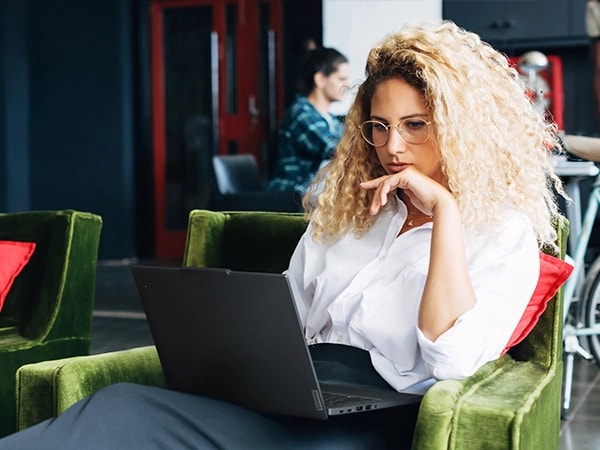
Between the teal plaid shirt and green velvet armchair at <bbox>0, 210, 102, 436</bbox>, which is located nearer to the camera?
green velvet armchair at <bbox>0, 210, 102, 436</bbox>

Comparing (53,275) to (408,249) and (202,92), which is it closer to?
(408,249)

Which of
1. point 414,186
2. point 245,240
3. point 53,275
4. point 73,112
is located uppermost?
point 73,112

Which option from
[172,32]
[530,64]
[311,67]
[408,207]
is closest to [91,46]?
[172,32]

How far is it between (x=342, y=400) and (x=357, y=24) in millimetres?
5170

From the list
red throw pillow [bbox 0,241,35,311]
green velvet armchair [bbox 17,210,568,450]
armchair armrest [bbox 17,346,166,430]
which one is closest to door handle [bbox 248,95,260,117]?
red throw pillow [bbox 0,241,35,311]

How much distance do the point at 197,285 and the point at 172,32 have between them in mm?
7100

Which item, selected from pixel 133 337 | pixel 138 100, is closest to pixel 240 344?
pixel 133 337

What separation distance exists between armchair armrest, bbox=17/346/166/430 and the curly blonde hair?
1.71ft

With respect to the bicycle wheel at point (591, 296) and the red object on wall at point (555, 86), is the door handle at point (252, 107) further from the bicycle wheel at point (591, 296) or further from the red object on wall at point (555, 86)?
the bicycle wheel at point (591, 296)

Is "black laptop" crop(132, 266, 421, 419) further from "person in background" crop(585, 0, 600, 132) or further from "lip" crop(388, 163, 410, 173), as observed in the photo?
"person in background" crop(585, 0, 600, 132)

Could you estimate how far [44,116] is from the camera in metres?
8.42

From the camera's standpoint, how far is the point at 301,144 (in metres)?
4.93

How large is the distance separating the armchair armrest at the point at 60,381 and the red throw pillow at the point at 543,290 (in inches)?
30.8

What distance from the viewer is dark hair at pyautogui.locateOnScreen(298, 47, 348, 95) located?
492 centimetres
